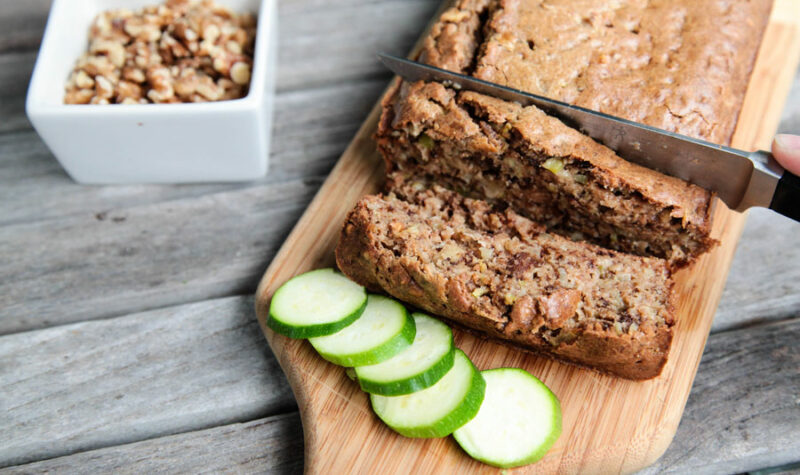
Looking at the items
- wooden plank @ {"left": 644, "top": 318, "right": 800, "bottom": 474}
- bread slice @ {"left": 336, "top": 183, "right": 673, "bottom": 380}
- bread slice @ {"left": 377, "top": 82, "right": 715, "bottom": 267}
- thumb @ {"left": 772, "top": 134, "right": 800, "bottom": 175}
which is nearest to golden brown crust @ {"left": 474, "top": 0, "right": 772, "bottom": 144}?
bread slice @ {"left": 377, "top": 82, "right": 715, "bottom": 267}

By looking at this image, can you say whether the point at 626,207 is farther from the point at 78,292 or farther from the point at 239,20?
Result: the point at 78,292

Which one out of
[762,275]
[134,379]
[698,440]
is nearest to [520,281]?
[698,440]

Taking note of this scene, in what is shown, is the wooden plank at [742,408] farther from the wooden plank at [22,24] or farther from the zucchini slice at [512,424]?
the wooden plank at [22,24]

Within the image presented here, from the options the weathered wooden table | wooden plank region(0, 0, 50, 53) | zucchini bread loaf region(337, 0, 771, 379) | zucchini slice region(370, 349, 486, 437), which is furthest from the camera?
wooden plank region(0, 0, 50, 53)

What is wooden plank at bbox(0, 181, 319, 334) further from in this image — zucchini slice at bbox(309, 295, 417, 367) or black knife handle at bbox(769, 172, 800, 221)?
black knife handle at bbox(769, 172, 800, 221)

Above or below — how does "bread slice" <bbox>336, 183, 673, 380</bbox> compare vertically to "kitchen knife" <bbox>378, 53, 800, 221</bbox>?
below

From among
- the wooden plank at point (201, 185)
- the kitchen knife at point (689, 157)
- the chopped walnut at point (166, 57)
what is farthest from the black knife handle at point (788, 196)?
the chopped walnut at point (166, 57)

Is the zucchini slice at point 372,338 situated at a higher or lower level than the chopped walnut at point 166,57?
lower
